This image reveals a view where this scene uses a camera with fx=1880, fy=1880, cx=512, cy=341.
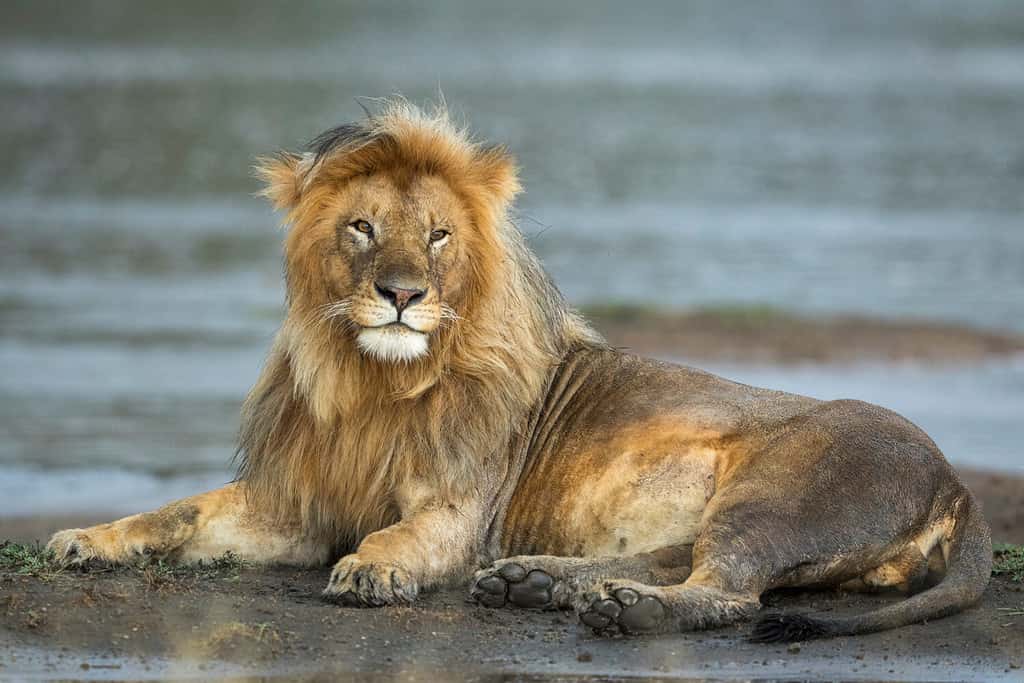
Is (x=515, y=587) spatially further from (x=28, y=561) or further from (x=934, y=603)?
(x=28, y=561)

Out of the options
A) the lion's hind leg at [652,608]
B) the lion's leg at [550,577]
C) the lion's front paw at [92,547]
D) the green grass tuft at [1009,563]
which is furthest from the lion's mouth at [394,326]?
the green grass tuft at [1009,563]

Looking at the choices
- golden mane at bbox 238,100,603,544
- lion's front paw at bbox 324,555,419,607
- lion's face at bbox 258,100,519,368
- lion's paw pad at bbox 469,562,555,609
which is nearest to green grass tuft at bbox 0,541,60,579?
golden mane at bbox 238,100,603,544

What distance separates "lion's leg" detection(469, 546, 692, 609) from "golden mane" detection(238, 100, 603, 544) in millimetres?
393

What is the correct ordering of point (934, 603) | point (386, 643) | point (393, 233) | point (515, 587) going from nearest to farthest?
point (386, 643), point (934, 603), point (515, 587), point (393, 233)

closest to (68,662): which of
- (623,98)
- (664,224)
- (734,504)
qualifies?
(734,504)

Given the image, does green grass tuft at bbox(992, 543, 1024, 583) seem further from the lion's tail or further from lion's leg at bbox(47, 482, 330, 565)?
lion's leg at bbox(47, 482, 330, 565)

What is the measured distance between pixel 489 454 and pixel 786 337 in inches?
305

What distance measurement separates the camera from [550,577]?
5.50m

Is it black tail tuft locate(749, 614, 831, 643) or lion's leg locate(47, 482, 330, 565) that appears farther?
lion's leg locate(47, 482, 330, 565)

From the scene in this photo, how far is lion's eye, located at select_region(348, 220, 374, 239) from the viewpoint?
570cm

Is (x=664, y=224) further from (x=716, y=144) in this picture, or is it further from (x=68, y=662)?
(x=68, y=662)

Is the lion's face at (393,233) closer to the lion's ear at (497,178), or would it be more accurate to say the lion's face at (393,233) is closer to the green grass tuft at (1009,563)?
the lion's ear at (497,178)

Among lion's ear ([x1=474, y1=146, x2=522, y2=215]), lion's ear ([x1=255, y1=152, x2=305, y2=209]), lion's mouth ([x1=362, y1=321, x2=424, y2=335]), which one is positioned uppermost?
lion's ear ([x1=474, y1=146, x2=522, y2=215])

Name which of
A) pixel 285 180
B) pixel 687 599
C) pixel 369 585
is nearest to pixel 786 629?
pixel 687 599
